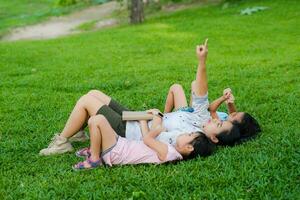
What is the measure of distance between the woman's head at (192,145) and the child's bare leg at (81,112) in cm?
86

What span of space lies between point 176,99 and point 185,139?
36.7 inches

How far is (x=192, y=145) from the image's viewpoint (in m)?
4.88

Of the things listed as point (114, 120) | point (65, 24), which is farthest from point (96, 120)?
point (65, 24)

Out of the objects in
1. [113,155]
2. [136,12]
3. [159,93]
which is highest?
[113,155]

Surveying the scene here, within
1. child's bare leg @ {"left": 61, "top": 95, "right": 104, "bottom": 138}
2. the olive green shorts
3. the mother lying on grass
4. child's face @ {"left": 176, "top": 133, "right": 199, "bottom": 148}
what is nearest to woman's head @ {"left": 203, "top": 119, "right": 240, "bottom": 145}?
the mother lying on grass

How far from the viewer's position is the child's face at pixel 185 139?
4859mm

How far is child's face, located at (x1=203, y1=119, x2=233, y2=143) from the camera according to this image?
5.16 m

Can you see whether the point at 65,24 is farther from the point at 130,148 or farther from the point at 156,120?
the point at 130,148

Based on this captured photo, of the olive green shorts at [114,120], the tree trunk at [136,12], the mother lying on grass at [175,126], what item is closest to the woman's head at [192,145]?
the mother lying on grass at [175,126]

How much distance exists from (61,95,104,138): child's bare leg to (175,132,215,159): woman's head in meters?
0.86

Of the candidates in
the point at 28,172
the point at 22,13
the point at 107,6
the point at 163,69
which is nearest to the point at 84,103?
the point at 28,172

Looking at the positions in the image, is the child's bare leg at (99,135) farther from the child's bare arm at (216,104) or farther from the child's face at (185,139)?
the child's bare arm at (216,104)

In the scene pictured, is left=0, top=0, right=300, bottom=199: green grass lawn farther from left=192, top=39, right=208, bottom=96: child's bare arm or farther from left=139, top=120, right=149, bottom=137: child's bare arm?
left=192, top=39, right=208, bottom=96: child's bare arm

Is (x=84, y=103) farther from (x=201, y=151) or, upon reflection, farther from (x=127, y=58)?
(x=127, y=58)
